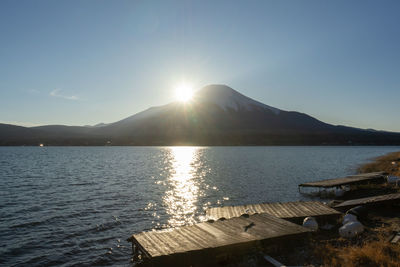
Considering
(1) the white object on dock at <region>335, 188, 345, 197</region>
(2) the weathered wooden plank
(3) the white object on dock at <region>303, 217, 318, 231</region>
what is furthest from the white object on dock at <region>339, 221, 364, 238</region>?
(1) the white object on dock at <region>335, 188, 345, 197</region>

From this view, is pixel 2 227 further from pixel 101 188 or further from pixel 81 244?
pixel 101 188

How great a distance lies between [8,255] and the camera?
54.4 ft

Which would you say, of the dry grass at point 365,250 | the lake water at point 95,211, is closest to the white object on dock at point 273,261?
the dry grass at point 365,250

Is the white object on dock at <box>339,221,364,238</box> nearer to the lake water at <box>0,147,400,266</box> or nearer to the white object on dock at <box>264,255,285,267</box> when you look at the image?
the white object on dock at <box>264,255,285,267</box>

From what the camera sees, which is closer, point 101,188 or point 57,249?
point 57,249

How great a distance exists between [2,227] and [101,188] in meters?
19.0

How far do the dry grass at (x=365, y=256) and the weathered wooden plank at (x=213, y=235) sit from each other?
2.13m

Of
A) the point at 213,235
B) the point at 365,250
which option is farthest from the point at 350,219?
the point at 213,235

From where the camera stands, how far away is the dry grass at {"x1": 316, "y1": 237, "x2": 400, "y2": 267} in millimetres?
11594

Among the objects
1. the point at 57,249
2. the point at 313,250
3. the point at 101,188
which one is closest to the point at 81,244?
the point at 57,249

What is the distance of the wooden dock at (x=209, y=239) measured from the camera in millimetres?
12867

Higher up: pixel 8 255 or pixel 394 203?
pixel 394 203

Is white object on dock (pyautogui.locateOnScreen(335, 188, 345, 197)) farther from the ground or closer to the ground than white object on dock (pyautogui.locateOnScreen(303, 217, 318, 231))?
closer to the ground

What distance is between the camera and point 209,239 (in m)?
14.5
